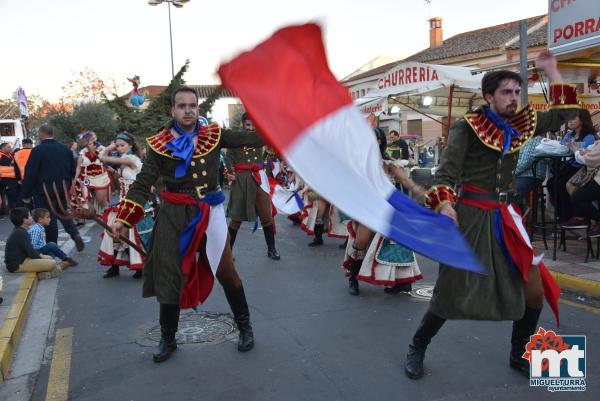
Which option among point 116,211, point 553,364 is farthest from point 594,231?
point 116,211

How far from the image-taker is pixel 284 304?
5492mm

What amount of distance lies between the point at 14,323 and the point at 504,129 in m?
4.25

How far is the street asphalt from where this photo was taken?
3.56m

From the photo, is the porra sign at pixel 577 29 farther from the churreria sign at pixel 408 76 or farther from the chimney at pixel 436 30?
the chimney at pixel 436 30

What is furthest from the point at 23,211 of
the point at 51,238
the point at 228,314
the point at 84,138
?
the point at 228,314

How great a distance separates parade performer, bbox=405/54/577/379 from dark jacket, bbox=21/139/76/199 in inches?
276

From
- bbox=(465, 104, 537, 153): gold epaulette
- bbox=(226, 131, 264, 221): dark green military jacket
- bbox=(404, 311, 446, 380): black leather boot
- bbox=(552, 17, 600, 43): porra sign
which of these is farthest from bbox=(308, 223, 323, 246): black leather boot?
bbox=(465, 104, 537, 153): gold epaulette

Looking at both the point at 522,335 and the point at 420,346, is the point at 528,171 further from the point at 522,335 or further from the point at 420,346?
the point at 420,346

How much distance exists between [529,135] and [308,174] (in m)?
1.87

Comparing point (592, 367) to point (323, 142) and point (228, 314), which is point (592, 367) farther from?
point (228, 314)

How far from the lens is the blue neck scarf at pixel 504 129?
337cm

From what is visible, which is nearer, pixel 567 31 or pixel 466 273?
pixel 466 273

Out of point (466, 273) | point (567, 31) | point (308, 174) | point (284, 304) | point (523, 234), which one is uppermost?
point (567, 31)

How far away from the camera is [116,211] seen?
680 centimetres
